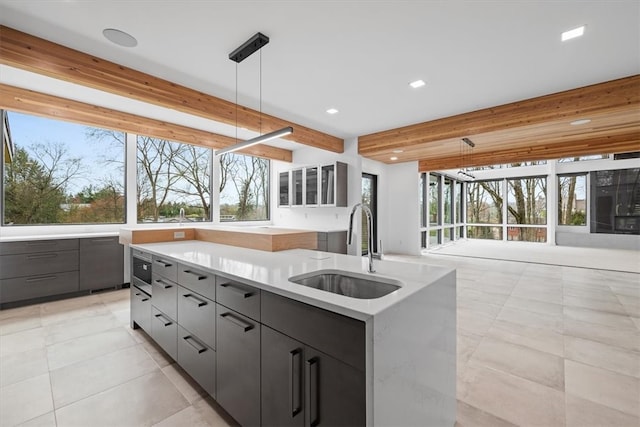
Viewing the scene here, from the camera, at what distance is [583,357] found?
7.34 ft

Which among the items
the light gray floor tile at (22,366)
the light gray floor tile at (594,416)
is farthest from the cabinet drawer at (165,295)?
the light gray floor tile at (594,416)

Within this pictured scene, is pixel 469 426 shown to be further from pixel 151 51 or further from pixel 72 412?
pixel 151 51

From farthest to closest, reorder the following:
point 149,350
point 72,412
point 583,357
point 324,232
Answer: point 324,232 < point 149,350 < point 583,357 < point 72,412

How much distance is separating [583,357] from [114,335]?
412 cm

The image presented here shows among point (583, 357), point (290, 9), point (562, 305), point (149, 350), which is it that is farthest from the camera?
point (562, 305)

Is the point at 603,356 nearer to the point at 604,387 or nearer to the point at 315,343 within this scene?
the point at 604,387

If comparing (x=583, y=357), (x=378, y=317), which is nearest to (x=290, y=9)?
(x=378, y=317)

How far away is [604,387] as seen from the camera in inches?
73.5

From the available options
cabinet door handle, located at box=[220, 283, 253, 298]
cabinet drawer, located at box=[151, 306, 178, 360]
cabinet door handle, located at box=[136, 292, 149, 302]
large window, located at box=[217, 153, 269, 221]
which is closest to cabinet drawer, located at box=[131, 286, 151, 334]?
cabinet door handle, located at box=[136, 292, 149, 302]

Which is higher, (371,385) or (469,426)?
(371,385)

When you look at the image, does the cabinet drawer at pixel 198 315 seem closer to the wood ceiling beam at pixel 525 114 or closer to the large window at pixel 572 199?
the wood ceiling beam at pixel 525 114

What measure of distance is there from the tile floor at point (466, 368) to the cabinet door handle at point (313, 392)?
837mm

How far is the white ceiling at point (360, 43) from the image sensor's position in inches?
81.0

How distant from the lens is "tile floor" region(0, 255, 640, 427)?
64.3 inches
